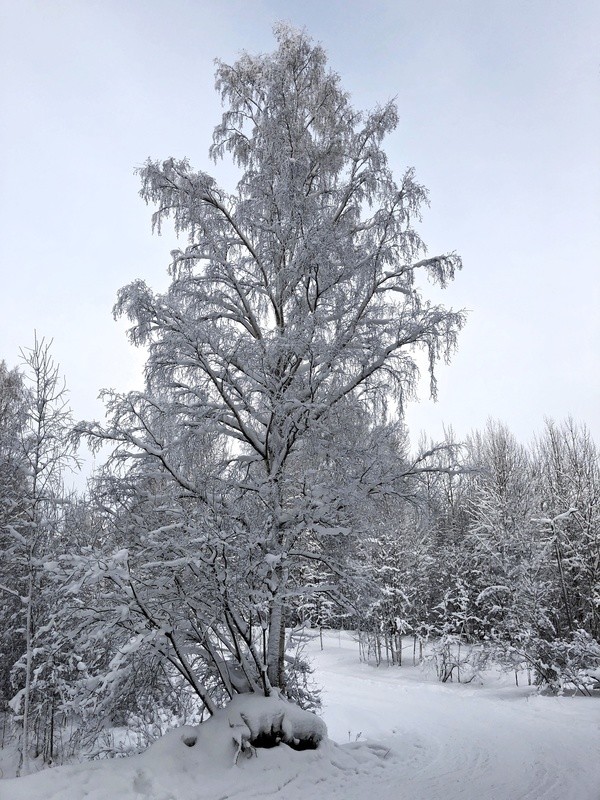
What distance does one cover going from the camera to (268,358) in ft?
23.0

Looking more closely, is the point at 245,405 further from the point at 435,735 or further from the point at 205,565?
the point at 435,735

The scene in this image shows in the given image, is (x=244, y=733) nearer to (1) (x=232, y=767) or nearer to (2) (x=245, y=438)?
(1) (x=232, y=767)

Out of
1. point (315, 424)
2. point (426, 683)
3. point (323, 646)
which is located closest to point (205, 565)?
point (315, 424)

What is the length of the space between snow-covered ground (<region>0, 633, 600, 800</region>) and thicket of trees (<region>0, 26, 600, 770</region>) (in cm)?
73

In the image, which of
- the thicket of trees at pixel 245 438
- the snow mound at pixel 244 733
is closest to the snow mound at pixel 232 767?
the snow mound at pixel 244 733

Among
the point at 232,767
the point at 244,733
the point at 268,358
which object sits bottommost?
the point at 232,767

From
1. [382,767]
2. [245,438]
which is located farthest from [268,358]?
[382,767]

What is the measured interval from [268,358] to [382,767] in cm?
545

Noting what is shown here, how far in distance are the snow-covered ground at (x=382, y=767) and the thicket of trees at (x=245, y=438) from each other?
2.40 feet

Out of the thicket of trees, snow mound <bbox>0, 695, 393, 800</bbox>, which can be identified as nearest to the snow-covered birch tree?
the thicket of trees

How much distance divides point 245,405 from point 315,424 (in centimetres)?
117

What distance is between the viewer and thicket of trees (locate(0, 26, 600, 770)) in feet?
19.7

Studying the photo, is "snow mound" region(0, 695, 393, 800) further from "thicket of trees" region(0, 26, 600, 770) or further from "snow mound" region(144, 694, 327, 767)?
"thicket of trees" region(0, 26, 600, 770)

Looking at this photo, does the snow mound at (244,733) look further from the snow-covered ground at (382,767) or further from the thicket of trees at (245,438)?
the thicket of trees at (245,438)
